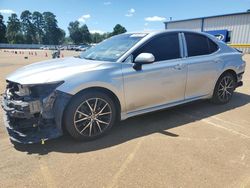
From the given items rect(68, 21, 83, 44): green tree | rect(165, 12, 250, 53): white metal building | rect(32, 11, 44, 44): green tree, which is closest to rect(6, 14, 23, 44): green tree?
rect(32, 11, 44, 44): green tree

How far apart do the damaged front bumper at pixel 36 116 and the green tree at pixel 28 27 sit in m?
113

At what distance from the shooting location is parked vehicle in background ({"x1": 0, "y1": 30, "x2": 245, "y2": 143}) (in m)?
3.21

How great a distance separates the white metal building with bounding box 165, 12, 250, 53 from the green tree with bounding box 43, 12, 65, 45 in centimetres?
9489

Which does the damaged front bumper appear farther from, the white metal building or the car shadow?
the white metal building

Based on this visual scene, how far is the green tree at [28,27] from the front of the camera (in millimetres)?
107750

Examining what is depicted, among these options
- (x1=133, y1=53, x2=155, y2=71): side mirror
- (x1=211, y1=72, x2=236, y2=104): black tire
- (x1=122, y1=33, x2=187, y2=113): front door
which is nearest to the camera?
(x1=133, y1=53, x2=155, y2=71): side mirror

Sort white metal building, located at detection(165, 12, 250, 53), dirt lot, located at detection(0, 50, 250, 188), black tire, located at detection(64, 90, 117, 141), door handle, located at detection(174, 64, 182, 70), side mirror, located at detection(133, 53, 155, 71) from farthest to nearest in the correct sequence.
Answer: white metal building, located at detection(165, 12, 250, 53)
door handle, located at detection(174, 64, 182, 70)
side mirror, located at detection(133, 53, 155, 71)
black tire, located at detection(64, 90, 117, 141)
dirt lot, located at detection(0, 50, 250, 188)

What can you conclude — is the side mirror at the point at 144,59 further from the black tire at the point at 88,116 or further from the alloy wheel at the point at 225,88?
the alloy wheel at the point at 225,88

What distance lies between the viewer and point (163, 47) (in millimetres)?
4156

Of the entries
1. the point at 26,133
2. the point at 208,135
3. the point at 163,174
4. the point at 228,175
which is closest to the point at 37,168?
the point at 26,133

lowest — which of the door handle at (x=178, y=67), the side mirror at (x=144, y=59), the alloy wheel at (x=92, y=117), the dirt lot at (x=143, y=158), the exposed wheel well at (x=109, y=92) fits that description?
the dirt lot at (x=143, y=158)

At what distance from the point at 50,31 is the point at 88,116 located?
120709mm

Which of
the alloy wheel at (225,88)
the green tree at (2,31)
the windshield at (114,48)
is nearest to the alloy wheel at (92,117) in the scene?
the windshield at (114,48)

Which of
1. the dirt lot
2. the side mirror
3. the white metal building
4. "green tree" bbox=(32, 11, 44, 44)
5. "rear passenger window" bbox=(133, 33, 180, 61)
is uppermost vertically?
"green tree" bbox=(32, 11, 44, 44)
